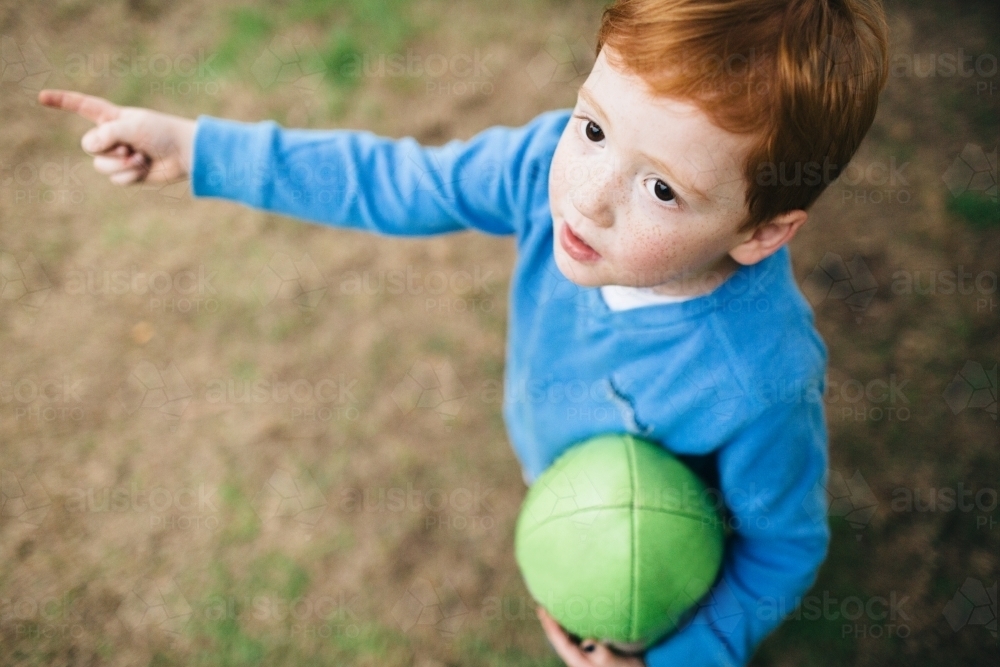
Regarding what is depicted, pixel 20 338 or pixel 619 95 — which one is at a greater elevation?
pixel 619 95

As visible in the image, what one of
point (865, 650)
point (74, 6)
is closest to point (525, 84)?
point (74, 6)

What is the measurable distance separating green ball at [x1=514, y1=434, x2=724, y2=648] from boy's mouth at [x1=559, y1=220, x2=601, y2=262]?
450 millimetres

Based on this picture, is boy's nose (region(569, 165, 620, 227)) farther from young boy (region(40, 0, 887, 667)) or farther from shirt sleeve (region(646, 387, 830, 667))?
shirt sleeve (region(646, 387, 830, 667))

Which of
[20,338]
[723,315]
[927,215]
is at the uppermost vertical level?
[723,315]

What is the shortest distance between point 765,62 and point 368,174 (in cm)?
83

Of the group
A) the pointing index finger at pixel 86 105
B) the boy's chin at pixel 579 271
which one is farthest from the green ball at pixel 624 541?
the pointing index finger at pixel 86 105

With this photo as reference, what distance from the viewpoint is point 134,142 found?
5.11 feet

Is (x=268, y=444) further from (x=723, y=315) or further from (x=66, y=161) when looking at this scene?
(x=723, y=315)

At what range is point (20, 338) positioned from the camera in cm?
263

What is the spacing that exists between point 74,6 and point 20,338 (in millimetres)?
1465

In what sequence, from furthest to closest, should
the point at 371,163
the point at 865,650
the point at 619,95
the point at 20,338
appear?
the point at 20,338, the point at 865,650, the point at 371,163, the point at 619,95

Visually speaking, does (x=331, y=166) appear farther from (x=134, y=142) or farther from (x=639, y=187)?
(x=639, y=187)

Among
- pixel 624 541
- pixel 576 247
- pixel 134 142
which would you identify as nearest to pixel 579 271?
pixel 576 247

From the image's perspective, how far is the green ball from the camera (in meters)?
1.49
